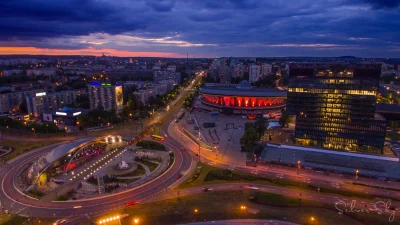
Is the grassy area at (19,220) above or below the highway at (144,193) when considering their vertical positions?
below

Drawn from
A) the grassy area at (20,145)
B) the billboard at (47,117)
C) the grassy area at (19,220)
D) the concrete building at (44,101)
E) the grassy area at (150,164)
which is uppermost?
the concrete building at (44,101)

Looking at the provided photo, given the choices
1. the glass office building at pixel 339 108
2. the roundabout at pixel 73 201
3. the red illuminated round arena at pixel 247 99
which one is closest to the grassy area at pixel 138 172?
the roundabout at pixel 73 201

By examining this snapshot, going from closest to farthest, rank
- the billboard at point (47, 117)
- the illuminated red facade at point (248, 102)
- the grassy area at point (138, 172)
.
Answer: the grassy area at point (138, 172), the billboard at point (47, 117), the illuminated red facade at point (248, 102)

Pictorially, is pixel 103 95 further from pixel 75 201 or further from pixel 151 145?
pixel 75 201

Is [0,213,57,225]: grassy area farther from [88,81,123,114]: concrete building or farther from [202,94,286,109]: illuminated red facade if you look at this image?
[202,94,286,109]: illuminated red facade

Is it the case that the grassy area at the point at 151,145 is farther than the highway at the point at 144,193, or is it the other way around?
the grassy area at the point at 151,145

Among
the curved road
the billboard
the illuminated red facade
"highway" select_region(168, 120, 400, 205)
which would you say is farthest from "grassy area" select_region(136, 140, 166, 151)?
the illuminated red facade

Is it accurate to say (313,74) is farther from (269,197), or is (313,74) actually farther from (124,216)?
(124,216)

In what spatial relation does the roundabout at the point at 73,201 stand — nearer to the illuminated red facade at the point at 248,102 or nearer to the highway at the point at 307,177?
the highway at the point at 307,177
